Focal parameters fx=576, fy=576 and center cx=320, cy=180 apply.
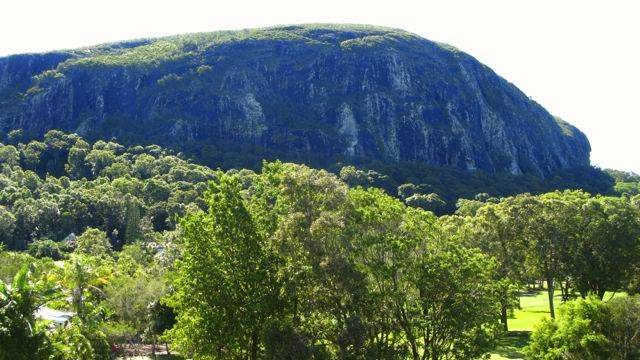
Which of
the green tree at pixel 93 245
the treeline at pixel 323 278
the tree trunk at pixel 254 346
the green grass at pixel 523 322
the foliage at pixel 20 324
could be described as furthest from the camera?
the green tree at pixel 93 245

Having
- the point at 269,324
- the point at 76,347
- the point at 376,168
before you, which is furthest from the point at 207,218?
the point at 376,168

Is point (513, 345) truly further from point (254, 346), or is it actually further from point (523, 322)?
point (254, 346)

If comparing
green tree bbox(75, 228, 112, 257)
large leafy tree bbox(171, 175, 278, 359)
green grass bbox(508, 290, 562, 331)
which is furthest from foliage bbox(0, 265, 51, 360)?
green tree bbox(75, 228, 112, 257)

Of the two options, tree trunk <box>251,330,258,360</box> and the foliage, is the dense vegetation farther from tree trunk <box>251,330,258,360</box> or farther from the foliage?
tree trunk <box>251,330,258,360</box>

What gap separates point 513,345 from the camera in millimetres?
45250

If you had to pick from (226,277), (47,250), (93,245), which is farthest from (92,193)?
(226,277)

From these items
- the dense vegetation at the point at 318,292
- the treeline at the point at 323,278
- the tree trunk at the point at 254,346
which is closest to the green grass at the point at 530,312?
the dense vegetation at the point at 318,292

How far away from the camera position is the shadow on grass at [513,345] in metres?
42.0

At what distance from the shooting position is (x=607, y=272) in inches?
2056

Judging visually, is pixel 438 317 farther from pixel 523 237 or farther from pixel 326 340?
pixel 523 237

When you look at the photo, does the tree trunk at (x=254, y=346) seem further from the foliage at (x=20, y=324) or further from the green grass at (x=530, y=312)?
the green grass at (x=530, y=312)

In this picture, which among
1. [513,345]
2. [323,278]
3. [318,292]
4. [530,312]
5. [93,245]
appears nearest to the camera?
[323,278]

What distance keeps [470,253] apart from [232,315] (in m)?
13.2

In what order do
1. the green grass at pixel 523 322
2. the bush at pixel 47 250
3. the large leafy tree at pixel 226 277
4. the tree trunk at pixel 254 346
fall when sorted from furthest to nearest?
the bush at pixel 47 250 < the green grass at pixel 523 322 < the tree trunk at pixel 254 346 < the large leafy tree at pixel 226 277
